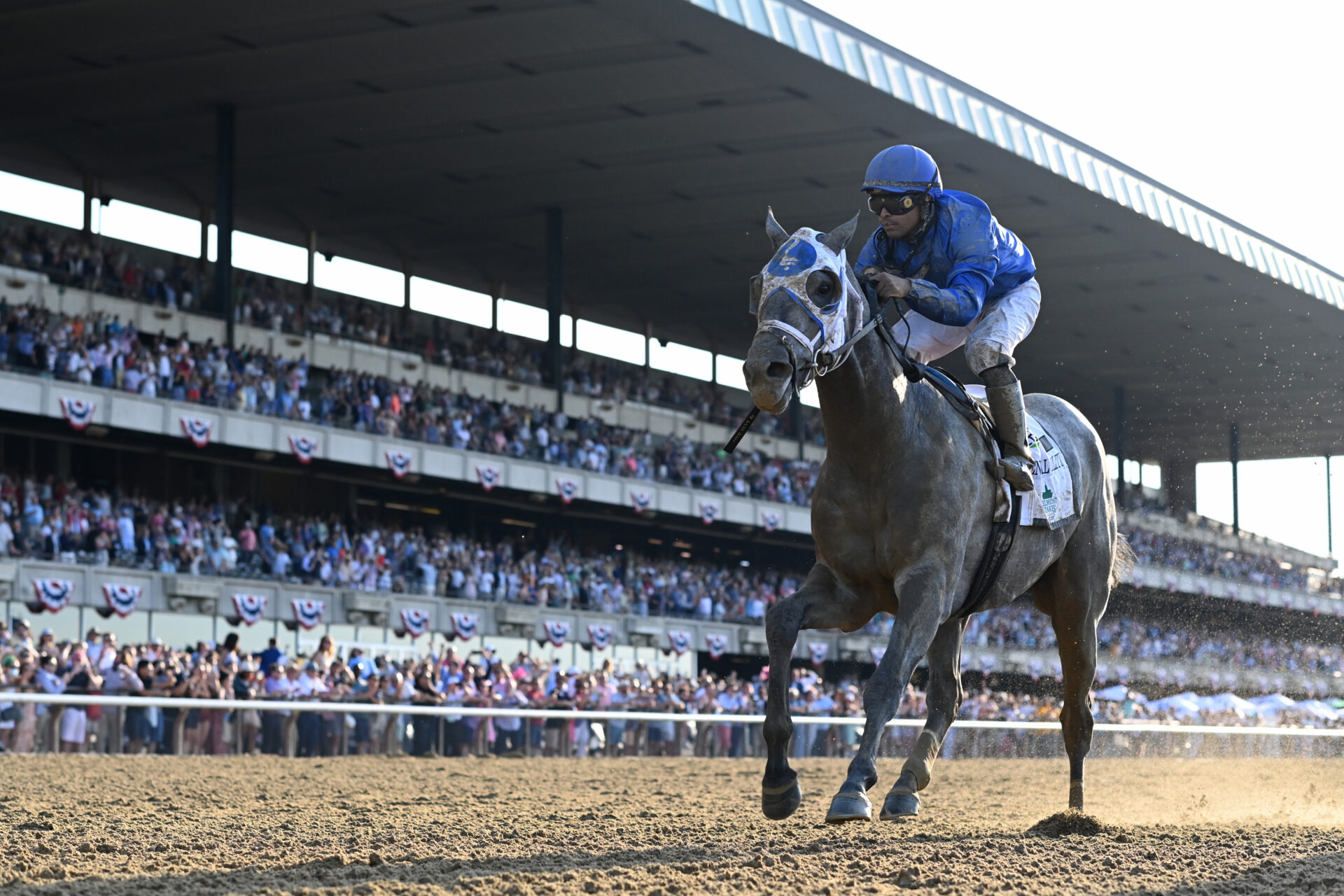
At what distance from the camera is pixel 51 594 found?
22.3 metres

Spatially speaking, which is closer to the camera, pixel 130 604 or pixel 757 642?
pixel 130 604

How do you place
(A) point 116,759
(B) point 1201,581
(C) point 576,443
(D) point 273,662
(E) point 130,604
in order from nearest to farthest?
(A) point 116,759 < (D) point 273,662 < (E) point 130,604 < (C) point 576,443 < (B) point 1201,581

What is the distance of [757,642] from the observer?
34094 mm

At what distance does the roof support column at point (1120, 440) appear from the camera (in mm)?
52216

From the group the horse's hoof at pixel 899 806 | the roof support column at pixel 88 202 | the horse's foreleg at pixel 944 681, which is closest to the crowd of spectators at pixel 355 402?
the roof support column at pixel 88 202

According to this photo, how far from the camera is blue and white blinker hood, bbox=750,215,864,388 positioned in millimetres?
5641

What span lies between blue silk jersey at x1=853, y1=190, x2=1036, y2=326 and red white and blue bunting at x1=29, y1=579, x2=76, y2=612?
1812 centimetres

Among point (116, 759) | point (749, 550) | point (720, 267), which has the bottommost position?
point (116, 759)

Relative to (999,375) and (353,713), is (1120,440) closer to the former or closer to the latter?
(353,713)

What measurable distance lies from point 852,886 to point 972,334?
2902mm

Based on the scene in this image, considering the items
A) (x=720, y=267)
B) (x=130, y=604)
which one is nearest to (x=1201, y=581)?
(x=720, y=267)

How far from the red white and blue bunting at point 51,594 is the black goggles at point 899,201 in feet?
60.3

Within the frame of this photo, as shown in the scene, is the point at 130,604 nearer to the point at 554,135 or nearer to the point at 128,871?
the point at 554,135

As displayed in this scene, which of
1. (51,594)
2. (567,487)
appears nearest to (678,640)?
(567,487)
